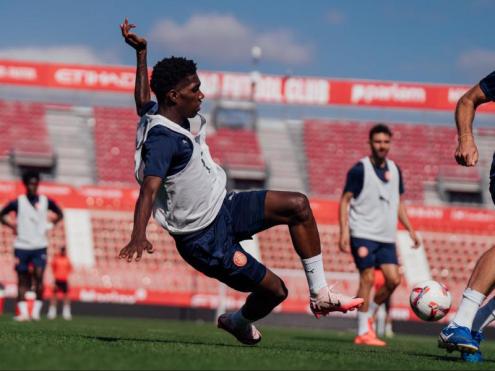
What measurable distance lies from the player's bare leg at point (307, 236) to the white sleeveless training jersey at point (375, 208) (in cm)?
428

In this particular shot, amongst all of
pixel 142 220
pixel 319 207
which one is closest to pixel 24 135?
pixel 319 207

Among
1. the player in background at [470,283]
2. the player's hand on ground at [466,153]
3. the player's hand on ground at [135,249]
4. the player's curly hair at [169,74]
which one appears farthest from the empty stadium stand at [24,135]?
the player's hand on ground at [466,153]

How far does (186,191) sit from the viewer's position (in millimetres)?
6516

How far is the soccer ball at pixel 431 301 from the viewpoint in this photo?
8.05 meters

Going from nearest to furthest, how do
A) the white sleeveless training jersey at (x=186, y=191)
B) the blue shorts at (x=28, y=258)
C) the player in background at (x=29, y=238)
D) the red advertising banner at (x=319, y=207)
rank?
the white sleeveless training jersey at (x=186, y=191), the player in background at (x=29, y=238), the blue shorts at (x=28, y=258), the red advertising banner at (x=319, y=207)

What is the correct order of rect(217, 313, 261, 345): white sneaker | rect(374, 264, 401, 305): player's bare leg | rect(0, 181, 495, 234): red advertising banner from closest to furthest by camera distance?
rect(217, 313, 261, 345): white sneaker, rect(374, 264, 401, 305): player's bare leg, rect(0, 181, 495, 234): red advertising banner

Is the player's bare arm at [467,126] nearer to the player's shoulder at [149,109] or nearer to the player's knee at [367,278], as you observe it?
the player's shoulder at [149,109]

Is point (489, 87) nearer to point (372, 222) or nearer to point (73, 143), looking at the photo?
point (372, 222)

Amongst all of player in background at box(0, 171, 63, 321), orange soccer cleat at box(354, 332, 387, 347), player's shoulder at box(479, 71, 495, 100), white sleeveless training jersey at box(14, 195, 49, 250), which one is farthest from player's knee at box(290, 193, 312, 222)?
white sleeveless training jersey at box(14, 195, 49, 250)

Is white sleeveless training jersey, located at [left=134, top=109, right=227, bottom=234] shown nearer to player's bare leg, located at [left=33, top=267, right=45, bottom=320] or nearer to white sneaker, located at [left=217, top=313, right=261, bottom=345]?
white sneaker, located at [left=217, top=313, right=261, bottom=345]

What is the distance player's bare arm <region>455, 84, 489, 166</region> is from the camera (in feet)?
19.1

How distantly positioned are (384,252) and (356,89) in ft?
79.8

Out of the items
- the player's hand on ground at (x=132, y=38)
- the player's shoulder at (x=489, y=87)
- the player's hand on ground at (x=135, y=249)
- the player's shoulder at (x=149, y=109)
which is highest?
the player's hand on ground at (x=132, y=38)

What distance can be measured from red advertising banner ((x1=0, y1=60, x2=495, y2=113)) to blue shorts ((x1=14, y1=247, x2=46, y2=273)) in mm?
20451
